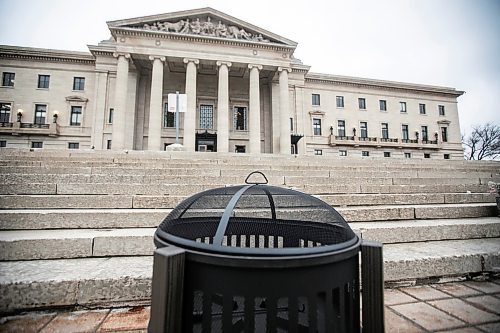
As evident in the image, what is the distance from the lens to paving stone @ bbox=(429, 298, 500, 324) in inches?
81.8

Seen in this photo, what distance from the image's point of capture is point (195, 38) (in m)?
24.9

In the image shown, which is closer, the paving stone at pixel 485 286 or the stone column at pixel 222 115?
the paving stone at pixel 485 286

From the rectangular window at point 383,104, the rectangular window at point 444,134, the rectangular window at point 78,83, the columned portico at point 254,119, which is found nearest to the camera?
the columned portico at point 254,119

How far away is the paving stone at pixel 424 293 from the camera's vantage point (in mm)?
2484

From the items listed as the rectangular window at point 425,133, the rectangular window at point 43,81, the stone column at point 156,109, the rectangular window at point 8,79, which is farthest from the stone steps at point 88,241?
the rectangular window at point 425,133

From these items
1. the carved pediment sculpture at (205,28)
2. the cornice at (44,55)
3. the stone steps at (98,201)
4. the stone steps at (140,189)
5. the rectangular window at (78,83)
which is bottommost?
the stone steps at (98,201)

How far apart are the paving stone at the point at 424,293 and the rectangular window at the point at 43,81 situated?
36.4 m

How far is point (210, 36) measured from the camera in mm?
25172

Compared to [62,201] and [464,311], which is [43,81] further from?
[464,311]

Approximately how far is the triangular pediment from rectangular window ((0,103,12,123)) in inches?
595

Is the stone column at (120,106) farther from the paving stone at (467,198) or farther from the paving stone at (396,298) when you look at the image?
the paving stone at (396,298)

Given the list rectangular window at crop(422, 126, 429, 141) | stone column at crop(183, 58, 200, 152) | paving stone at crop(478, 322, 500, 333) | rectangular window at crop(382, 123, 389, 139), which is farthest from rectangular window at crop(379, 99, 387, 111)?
paving stone at crop(478, 322, 500, 333)

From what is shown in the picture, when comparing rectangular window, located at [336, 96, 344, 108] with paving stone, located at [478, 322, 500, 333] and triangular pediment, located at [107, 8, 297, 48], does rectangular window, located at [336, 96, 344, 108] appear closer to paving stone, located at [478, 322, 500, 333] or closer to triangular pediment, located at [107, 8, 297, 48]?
triangular pediment, located at [107, 8, 297, 48]

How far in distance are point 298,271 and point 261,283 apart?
18 cm
